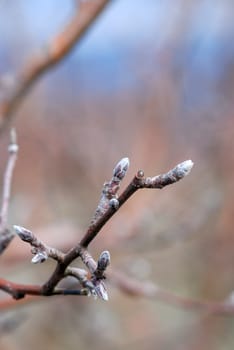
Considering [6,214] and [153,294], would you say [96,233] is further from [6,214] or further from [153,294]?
[153,294]

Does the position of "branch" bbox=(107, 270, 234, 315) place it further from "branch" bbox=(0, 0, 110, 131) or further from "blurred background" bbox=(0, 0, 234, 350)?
"blurred background" bbox=(0, 0, 234, 350)

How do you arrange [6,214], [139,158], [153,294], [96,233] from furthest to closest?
[139,158]
[153,294]
[6,214]
[96,233]

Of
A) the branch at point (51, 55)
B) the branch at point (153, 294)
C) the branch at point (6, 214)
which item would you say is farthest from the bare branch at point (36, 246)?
the branch at point (51, 55)

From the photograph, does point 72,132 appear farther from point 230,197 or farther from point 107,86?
point 107,86

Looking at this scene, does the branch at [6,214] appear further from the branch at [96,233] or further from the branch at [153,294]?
the branch at [153,294]

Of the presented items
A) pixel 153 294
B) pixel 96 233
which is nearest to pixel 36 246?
pixel 96 233

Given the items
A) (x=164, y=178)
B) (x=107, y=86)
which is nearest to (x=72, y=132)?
(x=107, y=86)
